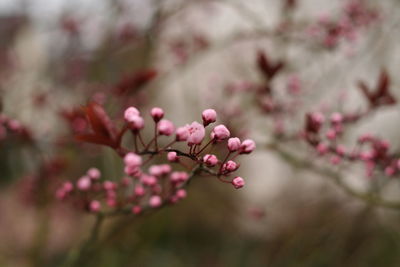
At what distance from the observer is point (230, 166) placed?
3.30 feet

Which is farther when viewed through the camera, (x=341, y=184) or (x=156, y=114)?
(x=341, y=184)

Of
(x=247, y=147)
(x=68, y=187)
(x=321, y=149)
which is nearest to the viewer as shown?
(x=247, y=147)

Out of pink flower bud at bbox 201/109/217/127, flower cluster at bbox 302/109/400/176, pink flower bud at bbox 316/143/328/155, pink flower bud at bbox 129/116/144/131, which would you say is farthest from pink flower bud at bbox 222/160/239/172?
pink flower bud at bbox 316/143/328/155

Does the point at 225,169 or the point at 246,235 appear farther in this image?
the point at 246,235

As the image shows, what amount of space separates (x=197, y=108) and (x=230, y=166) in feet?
8.71

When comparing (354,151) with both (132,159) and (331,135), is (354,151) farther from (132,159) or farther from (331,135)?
(132,159)

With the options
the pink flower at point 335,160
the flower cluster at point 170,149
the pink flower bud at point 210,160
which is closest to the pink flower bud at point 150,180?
the flower cluster at point 170,149

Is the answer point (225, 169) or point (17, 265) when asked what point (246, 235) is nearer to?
point (17, 265)

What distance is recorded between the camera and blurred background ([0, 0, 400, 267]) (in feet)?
8.29

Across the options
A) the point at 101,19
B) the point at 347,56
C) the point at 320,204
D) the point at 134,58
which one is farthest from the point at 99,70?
the point at 320,204

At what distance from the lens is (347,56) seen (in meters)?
2.79

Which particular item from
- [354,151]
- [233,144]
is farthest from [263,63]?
[233,144]

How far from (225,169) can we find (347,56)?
2.10 meters

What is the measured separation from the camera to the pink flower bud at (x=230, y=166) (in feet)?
3.28
